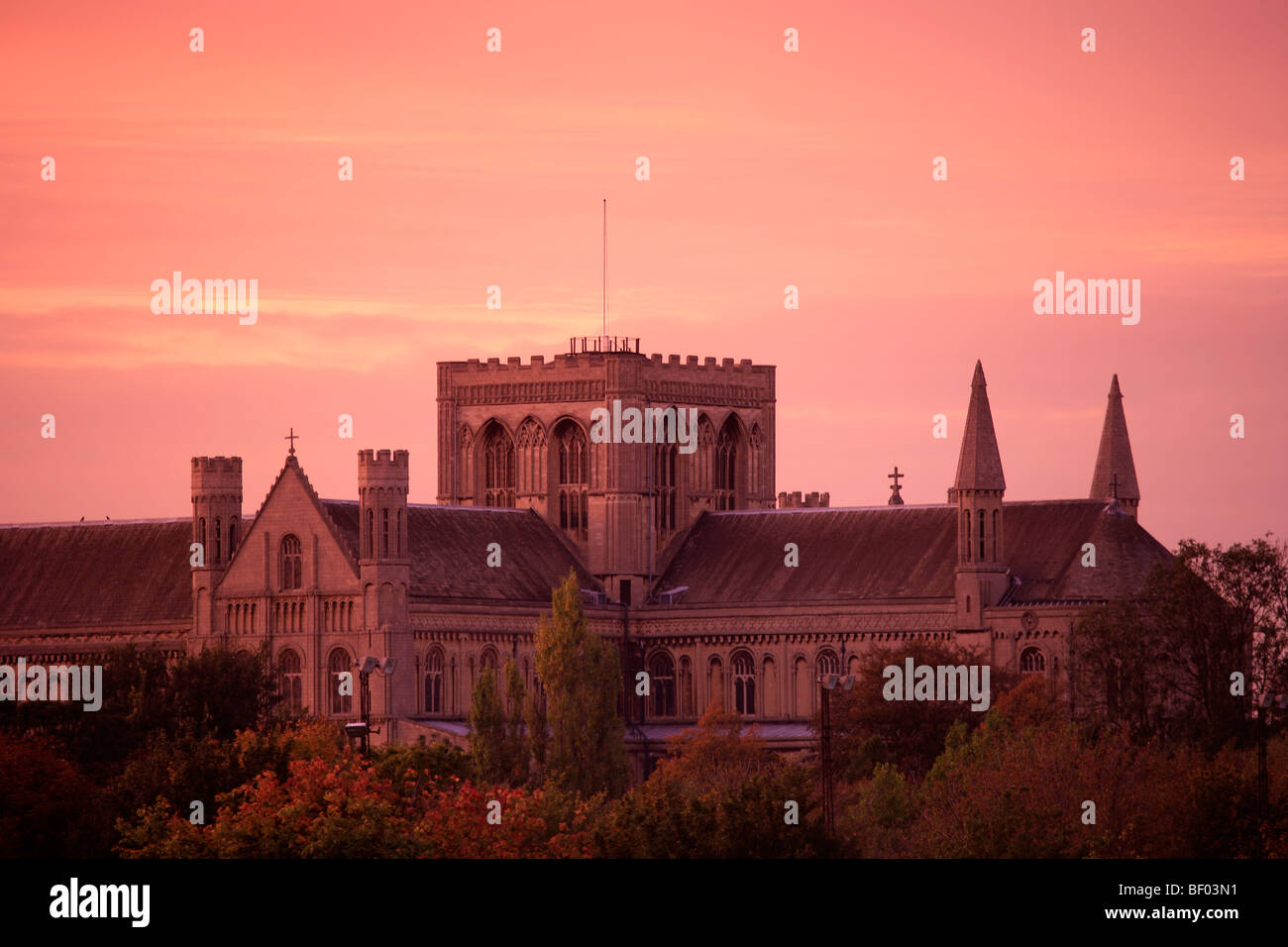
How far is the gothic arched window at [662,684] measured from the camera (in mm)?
175500

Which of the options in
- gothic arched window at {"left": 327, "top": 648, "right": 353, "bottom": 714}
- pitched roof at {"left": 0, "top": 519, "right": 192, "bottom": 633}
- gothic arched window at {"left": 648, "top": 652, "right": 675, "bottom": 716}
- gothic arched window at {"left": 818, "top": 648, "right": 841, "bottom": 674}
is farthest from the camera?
gothic arched window at {"left": 648, "top": 652, "right": 675, "bottom": 716}

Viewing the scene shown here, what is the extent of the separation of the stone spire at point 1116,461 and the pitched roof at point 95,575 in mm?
43338

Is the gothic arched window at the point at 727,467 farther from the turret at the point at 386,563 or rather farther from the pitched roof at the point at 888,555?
the turret at the point at 386,563

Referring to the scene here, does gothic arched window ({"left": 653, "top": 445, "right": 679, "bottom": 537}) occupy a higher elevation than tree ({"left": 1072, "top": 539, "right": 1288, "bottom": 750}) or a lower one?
higher

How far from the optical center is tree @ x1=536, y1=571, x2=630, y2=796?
5827 inches

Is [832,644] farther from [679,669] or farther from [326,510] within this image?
[326,510]

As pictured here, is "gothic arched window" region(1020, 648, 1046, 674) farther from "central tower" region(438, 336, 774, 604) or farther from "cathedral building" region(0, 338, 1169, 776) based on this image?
"central tower" region(438, 336, 774, 604)

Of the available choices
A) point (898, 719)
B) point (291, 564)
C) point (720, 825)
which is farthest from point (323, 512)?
point (720, 825)

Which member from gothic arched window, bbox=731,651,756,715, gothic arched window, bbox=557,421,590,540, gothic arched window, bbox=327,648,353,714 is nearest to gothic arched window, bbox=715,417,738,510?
gothic arched window, bbox=557,421,590,540

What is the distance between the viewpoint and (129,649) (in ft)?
477

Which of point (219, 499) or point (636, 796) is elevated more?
point (219, 499)

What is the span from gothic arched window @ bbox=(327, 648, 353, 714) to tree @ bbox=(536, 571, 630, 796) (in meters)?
9.26
